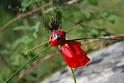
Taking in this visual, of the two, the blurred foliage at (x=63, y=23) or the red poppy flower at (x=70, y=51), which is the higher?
the blurred foliage at (x=63, y=23)

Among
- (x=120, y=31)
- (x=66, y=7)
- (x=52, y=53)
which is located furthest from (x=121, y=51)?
(x=120, y=31)

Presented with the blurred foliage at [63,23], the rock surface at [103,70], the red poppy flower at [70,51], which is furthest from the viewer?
the blurred foliage at [63,23]

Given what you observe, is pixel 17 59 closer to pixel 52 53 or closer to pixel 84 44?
pixel 52 53

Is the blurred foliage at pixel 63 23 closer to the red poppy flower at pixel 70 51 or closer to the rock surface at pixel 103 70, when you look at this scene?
the rock surface at pixel 103 70

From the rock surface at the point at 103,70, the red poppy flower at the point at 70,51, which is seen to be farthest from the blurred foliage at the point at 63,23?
the red poppy flower at the point at 70,51

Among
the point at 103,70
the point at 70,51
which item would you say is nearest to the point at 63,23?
the point at 103,70

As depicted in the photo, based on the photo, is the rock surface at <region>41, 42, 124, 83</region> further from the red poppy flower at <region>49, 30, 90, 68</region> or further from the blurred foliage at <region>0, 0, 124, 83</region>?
the red poppy flower at <region>49, 30, 90, 68</region>

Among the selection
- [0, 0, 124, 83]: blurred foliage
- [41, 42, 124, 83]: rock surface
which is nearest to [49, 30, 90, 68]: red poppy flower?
[41, 42, 124, 83]: rock surface

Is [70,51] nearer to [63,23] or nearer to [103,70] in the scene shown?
[103,70]
